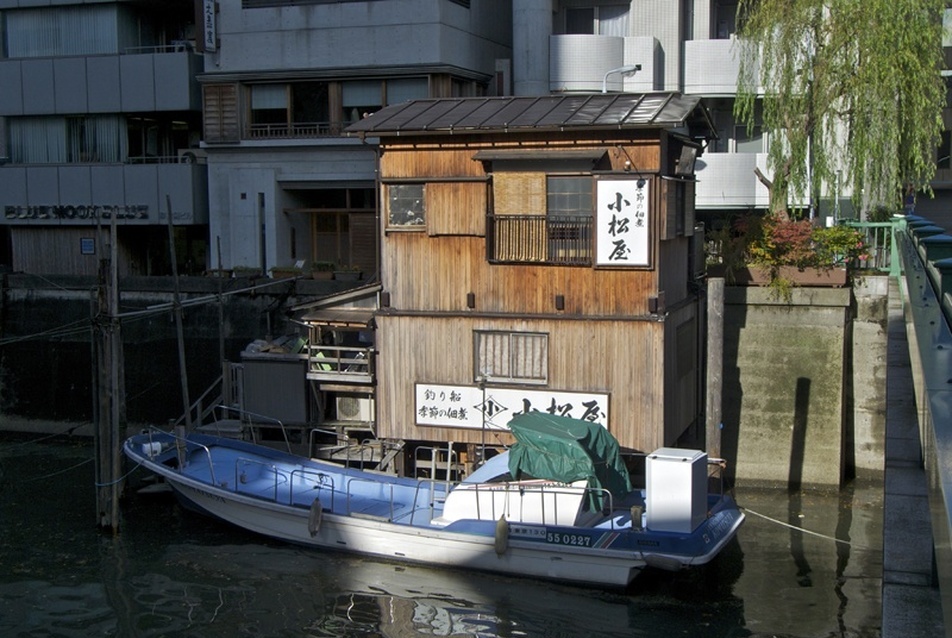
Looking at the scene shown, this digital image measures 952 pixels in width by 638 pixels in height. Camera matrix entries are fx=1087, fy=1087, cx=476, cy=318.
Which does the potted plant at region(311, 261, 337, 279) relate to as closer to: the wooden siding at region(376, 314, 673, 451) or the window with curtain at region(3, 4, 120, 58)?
the wooden siding at region(376, 314, 673, 451)

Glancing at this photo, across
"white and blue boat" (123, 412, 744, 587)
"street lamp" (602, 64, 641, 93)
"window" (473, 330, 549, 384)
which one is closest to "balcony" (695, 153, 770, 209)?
"street lamp" (602, 64, 641, 93)

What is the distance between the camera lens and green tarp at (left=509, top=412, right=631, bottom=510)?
19969 millimetres

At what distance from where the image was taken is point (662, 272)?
72.1ft

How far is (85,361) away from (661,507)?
66.2ft

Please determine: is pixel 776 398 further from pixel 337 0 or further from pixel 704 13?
pixel 337 0

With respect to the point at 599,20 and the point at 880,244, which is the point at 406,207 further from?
the point at 599,20

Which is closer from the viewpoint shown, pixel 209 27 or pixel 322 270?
pixel 322 270

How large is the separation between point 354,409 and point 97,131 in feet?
59.3

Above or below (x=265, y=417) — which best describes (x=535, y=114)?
above

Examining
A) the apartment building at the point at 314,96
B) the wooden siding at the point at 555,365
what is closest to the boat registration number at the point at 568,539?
the wooden siding at the point at 555,365

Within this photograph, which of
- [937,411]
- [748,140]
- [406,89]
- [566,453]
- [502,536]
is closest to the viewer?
[937,411]

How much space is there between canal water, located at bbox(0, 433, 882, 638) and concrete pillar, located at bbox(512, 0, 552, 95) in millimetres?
15219

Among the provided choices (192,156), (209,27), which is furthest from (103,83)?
(209,27)

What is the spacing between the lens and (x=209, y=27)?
111 feet
